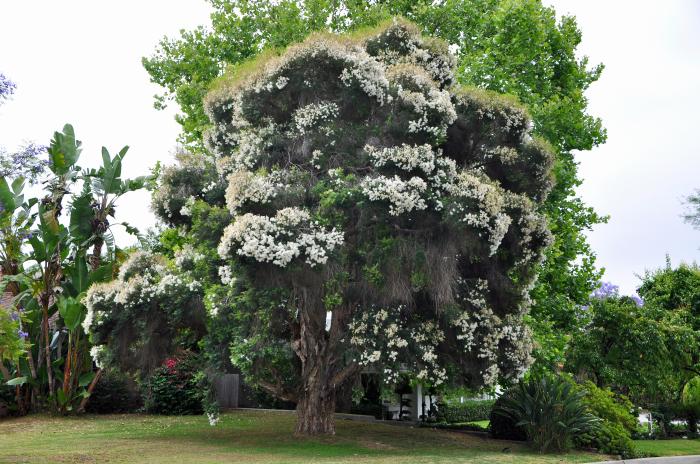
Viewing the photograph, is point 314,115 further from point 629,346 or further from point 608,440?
point 629,346

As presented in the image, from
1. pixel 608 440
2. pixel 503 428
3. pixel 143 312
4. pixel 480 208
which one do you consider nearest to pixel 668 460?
pixel 608 440

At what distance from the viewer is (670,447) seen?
59.3ft

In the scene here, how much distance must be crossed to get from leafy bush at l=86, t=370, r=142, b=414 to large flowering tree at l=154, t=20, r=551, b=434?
996cm

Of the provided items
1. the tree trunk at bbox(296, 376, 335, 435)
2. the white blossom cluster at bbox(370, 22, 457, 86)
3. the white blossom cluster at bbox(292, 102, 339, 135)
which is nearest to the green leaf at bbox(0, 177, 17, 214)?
the white blossom cluster at bbox(292, 102, 339, 135)

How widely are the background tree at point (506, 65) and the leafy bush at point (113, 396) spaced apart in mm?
8777

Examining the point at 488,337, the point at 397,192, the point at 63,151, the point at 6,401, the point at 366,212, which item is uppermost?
the point at 63,151

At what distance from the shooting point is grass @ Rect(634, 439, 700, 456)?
54.3ft

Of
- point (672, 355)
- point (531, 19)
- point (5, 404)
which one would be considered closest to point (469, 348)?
point (672, 355)

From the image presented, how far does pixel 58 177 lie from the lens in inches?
850

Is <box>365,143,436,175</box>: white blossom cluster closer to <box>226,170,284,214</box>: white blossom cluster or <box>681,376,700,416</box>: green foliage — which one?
<box>226,170,284,214</box>: white blossom cluster

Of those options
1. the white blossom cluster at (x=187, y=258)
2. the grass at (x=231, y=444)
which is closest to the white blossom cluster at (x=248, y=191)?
the white blossom cluster at (x=187, y=258)

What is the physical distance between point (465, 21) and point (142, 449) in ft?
57.1

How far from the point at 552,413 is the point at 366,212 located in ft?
22.7

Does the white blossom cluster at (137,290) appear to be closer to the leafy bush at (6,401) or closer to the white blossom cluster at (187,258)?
the white blossom cluster at (187,258)
